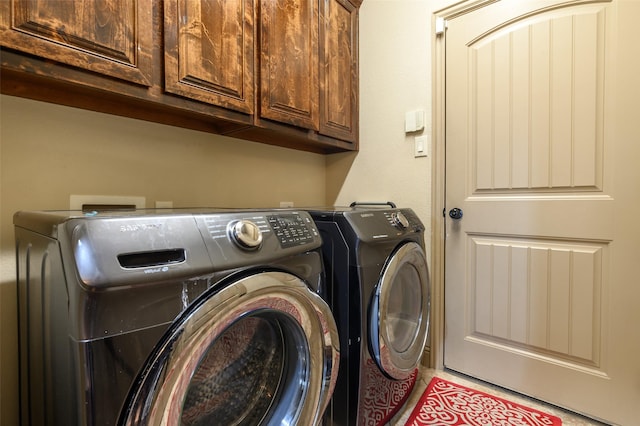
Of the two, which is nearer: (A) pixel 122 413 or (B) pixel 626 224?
(A) pixel 122 413

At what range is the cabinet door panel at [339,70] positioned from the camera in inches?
66.2

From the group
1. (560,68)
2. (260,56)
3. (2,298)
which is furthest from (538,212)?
(2,298)

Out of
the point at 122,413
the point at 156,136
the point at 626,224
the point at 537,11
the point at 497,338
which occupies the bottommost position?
the point at 497,338

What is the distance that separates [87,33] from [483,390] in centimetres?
216

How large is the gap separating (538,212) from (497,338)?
2.21ft

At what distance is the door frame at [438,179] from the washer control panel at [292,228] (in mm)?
1040

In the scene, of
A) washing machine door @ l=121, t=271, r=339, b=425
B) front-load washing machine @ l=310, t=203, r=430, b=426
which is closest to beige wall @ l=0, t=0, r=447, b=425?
front-load washing machine @ l=310, t=203, r=430, b=426

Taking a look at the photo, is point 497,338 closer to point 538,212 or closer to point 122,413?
point 538,212

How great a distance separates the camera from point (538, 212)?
56.6 inches

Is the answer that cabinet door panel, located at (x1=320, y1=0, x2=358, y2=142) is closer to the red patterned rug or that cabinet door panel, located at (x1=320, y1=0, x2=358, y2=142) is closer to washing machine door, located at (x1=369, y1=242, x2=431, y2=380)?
washing machine door, located at (x1=369, y1=242, x2=431, y2=380)

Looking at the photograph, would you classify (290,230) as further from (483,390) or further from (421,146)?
(483,390)

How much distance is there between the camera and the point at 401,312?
1354mm

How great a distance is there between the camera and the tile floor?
132 cm

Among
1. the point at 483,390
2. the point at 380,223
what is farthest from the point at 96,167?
the point at 483,390
